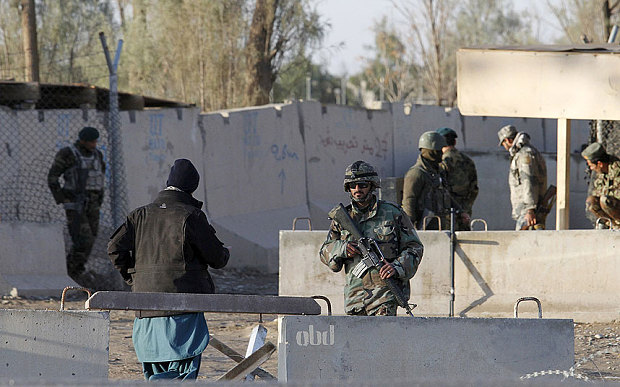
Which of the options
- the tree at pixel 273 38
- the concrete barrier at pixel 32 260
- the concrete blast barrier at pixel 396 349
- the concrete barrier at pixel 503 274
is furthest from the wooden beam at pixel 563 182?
the tree at pixel 273 38

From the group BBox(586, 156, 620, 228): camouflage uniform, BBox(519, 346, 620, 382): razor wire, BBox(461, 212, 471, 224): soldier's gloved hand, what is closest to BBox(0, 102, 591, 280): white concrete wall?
BBox(461, 212, 471, 224): soldier's gloved hand

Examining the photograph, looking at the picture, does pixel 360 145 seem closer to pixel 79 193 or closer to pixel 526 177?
pixel 526 177

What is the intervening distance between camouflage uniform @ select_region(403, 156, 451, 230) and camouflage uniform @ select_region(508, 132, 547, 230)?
1949 millimetres

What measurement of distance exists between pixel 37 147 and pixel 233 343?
4927mm

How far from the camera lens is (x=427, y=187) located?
922cm

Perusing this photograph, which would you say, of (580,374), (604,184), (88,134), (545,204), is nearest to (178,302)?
(580,374)

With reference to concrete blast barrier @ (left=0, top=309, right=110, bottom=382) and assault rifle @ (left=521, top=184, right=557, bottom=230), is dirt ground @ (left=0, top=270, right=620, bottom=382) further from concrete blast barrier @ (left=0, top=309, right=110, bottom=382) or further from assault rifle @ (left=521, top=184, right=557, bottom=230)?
assault rifle @ (left=521, top=184, right=557, bottom=230)

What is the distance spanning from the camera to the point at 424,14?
30.1 metres

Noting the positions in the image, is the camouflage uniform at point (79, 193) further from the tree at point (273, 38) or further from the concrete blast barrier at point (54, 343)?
the tree at point (273, 38)

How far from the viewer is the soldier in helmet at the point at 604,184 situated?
35.0 ft

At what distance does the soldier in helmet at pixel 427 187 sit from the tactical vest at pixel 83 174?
388 centimetres

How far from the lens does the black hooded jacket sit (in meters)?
5.38

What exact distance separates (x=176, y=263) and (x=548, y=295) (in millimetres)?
5292

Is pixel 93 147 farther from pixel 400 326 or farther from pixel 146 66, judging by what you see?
pixel 146 66
